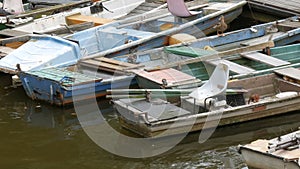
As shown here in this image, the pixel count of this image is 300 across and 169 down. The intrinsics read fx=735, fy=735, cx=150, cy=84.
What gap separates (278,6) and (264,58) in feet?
14.0

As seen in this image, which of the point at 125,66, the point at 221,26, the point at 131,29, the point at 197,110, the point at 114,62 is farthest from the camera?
the point at 131,29

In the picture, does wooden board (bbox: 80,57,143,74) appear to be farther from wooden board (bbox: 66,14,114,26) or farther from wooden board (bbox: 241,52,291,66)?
wooden board (bbox: 66,14,114,26)

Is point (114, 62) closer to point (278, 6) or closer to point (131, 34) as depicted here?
point (131, 34)

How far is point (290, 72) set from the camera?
1313cm

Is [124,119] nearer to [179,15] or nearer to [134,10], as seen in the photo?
[179,15]

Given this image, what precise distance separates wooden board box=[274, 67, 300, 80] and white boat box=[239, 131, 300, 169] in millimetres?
3133

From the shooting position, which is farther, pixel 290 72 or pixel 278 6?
pixel 278 6

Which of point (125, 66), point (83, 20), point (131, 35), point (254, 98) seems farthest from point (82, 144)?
point (83, 20)

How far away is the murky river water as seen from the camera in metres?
11.5

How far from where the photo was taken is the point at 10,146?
12.6 metres

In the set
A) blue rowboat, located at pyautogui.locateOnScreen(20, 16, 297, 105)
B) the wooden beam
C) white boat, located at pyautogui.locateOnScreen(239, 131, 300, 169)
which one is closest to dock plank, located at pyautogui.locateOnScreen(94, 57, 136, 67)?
blue rowboat, located at pyautogui.locateOnScreen(20, 16, 297, 105)

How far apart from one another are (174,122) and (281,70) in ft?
8.54

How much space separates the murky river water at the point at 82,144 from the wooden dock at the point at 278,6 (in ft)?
18.1

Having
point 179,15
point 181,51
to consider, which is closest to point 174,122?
point 181,51
